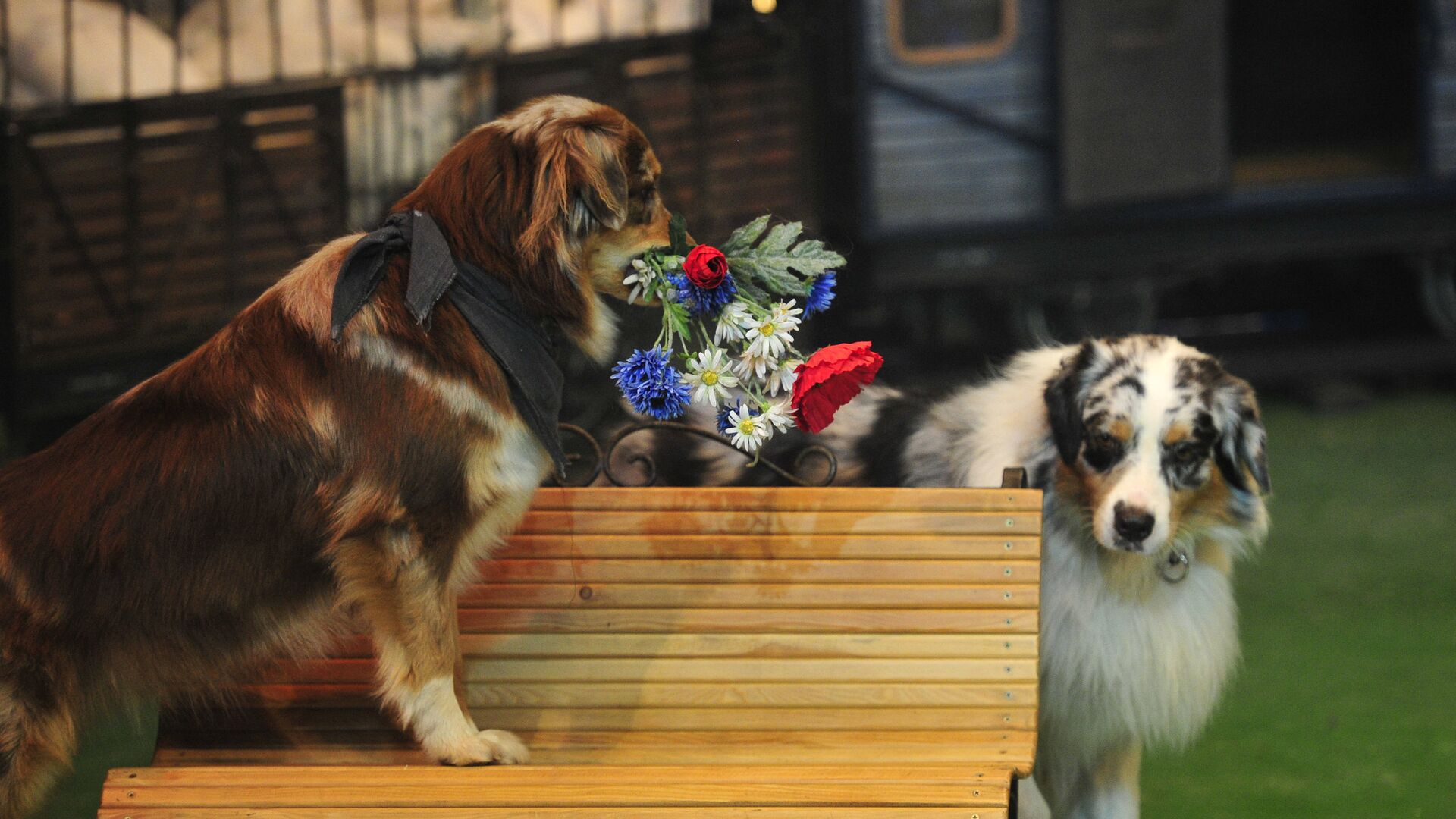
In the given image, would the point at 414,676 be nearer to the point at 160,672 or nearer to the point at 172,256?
the point at 160,672

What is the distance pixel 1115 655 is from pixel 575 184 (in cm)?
147

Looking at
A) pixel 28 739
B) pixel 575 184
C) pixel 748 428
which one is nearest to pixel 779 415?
pixel 748 428

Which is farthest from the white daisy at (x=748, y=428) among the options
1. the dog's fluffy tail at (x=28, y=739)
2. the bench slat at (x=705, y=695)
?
the dog's fluffy tail at (x=28, y=739)

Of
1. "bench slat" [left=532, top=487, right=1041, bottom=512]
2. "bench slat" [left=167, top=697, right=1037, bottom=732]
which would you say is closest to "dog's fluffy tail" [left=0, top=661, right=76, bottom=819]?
"bench slat" [left=167, top=697, right=1037, bottom=732]

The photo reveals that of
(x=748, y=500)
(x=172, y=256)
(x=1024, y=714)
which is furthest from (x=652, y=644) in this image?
(x=172, y=256)

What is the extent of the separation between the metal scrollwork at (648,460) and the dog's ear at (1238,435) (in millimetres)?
781

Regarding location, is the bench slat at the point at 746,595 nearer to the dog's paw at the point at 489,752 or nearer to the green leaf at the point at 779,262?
the dog's paw at the point at 489,752

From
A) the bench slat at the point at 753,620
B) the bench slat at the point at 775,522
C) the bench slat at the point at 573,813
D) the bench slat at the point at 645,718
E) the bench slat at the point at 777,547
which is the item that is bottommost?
the bench slat at the point at 645,718

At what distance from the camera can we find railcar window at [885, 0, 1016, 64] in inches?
301

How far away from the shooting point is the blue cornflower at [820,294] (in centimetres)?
271

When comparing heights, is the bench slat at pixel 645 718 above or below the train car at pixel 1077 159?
below

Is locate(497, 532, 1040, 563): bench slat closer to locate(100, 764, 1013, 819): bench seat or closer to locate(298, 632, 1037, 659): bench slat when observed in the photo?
locate(298, 632, 1037, 659): bench slat

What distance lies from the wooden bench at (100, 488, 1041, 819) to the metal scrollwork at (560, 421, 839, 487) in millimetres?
173

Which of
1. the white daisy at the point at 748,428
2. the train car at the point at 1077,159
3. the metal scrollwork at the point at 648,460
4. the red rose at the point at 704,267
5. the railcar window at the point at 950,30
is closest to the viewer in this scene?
the red rose at the point at 704,267
